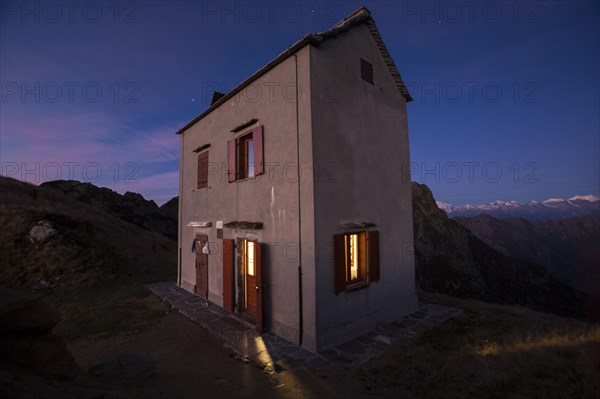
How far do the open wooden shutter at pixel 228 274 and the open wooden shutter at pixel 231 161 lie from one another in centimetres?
223

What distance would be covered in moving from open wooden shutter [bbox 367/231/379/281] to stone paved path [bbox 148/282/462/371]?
1.49 metres

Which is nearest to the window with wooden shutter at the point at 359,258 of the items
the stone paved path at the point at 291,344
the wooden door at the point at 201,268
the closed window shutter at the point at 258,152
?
the stone paved path at the point at 291,344

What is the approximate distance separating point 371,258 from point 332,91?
190 inches

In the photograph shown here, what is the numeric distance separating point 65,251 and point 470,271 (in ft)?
125

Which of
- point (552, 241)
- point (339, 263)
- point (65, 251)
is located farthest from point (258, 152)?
point (552, 241)

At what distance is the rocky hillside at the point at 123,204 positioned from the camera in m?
28.1

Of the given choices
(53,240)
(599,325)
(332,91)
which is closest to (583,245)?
(599,325)

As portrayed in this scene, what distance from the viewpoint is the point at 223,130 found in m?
10.1

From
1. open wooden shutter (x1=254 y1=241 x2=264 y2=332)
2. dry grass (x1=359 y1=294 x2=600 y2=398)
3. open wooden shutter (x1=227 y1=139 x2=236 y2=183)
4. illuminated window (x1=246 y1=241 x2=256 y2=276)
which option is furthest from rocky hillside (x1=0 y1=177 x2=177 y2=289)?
dry grass (x1=359 y1=294 x2=600 y2=398)

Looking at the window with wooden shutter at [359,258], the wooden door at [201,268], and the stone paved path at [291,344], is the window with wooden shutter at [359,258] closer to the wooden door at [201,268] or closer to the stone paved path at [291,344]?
the stone paved path at [291,344]

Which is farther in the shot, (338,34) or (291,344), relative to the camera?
(338,34)

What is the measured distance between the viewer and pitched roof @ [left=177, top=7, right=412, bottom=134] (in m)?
6.93

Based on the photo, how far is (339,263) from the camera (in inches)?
270

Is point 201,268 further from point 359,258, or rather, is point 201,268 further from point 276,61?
point 276,61
